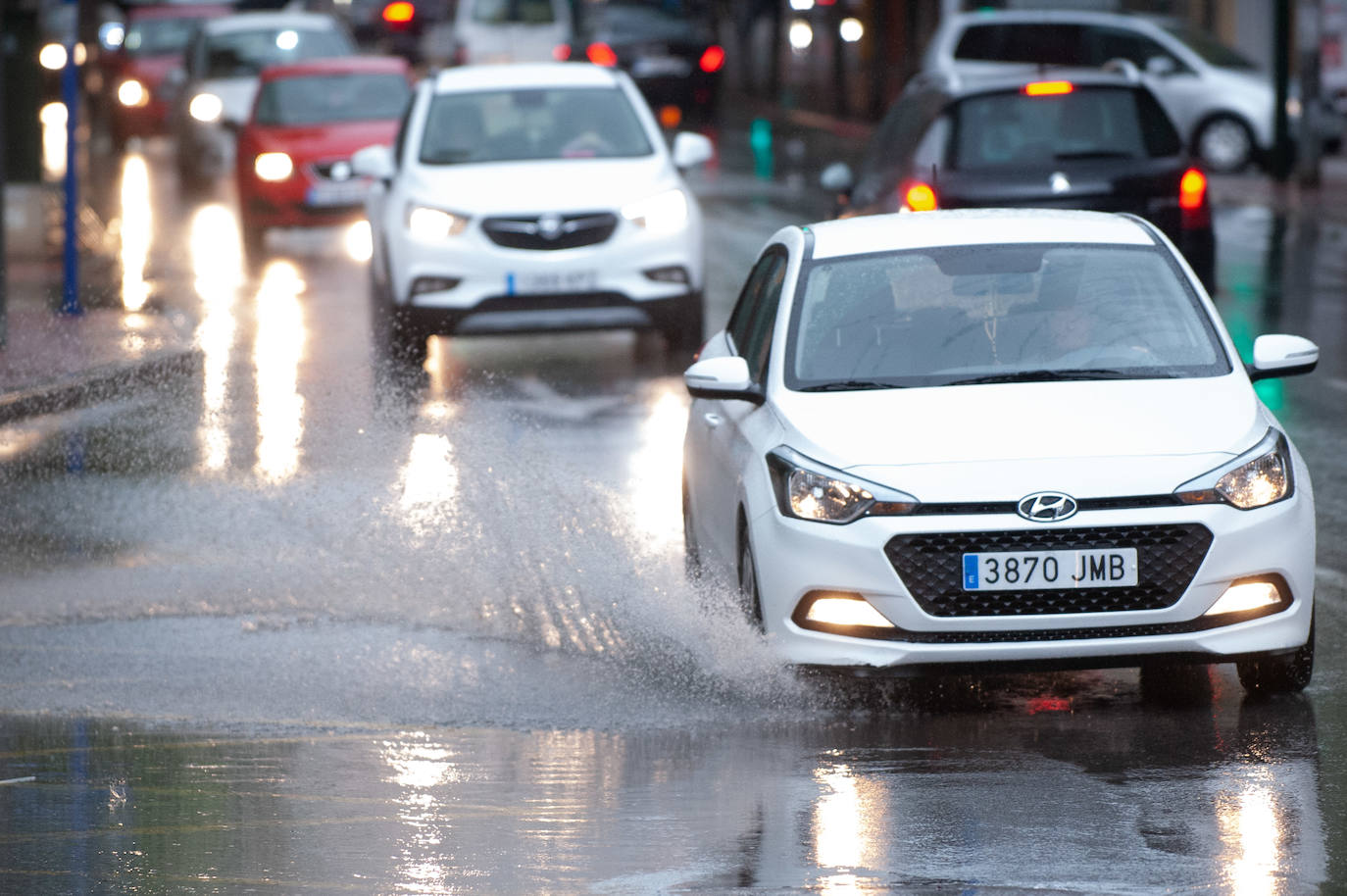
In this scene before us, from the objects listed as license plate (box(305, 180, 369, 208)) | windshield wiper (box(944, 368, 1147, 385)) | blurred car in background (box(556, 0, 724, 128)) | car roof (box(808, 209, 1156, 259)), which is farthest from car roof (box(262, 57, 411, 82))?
windshield wiper (box(944, 368, 1147, 385))

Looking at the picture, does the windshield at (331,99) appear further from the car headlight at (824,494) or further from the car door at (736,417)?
the car headlight at (824,494)

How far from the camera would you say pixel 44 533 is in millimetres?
10570

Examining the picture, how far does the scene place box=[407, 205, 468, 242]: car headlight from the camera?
1568 centimetres

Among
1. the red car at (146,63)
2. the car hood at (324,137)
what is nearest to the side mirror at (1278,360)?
the car hood at (324,137)

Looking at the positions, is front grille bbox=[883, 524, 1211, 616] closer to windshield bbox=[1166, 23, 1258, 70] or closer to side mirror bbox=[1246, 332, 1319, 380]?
side mirror bbox=[1246, 332, 1319, 380]

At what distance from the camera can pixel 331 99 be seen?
2466 cm

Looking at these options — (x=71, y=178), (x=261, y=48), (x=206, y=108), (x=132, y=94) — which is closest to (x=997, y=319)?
(x=71, y=178)

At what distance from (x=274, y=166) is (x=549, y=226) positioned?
8.33 meters

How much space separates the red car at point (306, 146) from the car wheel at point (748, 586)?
15.9 meters

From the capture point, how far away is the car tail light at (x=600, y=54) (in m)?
41.3

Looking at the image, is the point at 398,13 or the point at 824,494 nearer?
the point at 824,494

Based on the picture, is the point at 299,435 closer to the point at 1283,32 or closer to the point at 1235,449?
the point at 1235,449

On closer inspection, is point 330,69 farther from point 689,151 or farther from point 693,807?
point 693,807

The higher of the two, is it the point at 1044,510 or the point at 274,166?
the point at 1044,510
